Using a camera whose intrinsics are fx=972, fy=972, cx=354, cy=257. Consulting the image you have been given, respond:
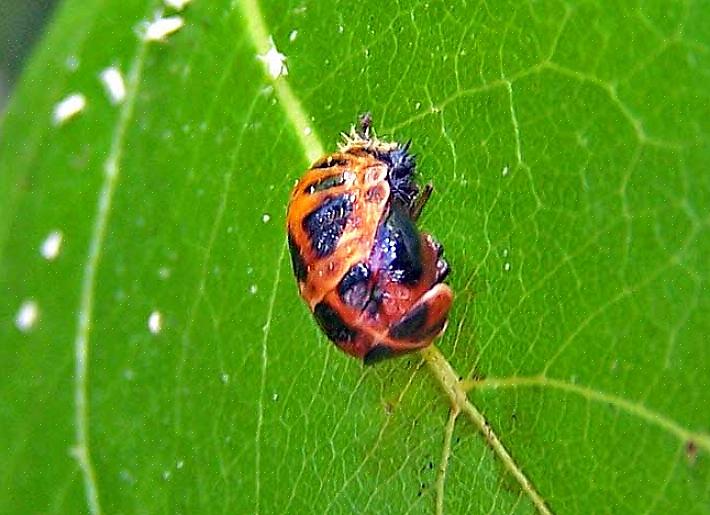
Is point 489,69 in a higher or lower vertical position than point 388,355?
higher

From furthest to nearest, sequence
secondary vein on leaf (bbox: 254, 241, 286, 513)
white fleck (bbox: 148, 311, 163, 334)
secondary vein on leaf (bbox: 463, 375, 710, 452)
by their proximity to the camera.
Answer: white fleck (bbox: 148, 311, 163, 334), secondary vein on leaf (bbox: 254, 241, 286, 513), secondary vein on leaf (bbox: 463, 375, 710, 452)

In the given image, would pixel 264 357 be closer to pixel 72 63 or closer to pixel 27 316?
pixel 27 316

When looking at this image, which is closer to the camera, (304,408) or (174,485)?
(304,408)

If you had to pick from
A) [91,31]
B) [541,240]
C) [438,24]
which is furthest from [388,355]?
[91,31]

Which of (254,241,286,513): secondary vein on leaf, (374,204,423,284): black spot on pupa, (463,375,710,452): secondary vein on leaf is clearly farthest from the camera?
(254,241,286,513): secondary vein on leaf

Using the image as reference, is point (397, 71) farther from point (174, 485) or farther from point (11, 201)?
point (11, 201)

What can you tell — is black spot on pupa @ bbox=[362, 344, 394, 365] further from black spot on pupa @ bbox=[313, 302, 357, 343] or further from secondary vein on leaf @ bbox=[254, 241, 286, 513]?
secondary vein on leaf @ bbox=[254, 241, 286, 513]

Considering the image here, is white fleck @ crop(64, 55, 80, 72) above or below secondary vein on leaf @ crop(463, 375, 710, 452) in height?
above

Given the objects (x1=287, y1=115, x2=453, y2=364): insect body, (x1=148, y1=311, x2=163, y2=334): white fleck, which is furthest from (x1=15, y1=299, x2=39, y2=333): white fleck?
(x1=287, y1=115, x2=453, y2=364): insect body
